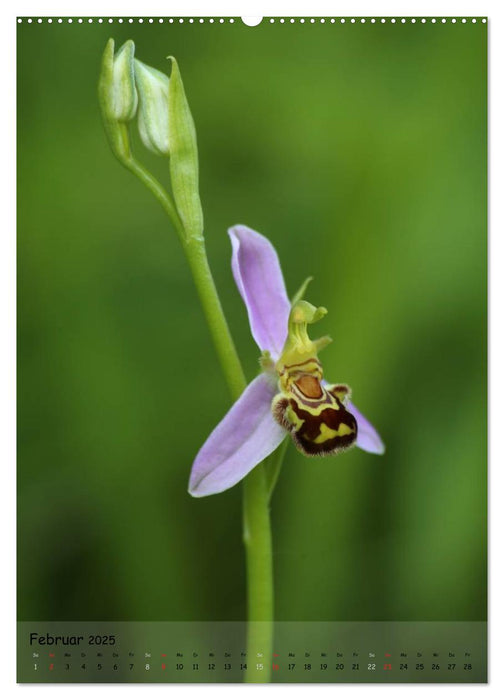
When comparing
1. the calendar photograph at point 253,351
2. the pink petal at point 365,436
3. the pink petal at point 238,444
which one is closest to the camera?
the pink petal at point 238,444

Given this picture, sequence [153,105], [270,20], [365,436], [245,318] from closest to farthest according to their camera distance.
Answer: [153,105] → [365,436] → [270,20] → [245,318]

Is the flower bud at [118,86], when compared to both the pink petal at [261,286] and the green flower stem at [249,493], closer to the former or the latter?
the green flower stem at [249,493]

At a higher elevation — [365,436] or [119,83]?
[119,83]

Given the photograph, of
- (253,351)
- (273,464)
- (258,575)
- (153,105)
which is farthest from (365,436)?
(153,105)

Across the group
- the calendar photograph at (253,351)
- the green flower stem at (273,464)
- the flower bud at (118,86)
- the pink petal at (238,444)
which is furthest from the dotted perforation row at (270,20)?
the green flower stem at (273,464)

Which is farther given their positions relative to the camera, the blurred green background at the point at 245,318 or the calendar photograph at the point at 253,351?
the blurred green background at the point at 245,318

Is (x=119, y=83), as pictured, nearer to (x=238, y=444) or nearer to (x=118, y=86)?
(x=118, y=86)

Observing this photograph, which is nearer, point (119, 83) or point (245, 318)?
point (119, 83)
